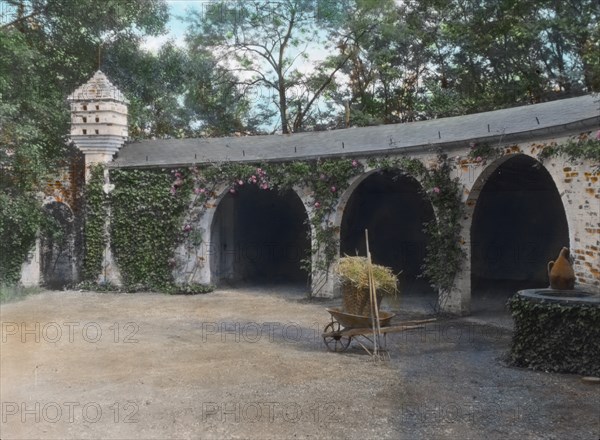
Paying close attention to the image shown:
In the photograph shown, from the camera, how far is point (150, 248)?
606 inches

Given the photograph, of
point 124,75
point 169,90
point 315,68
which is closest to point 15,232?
point 124,75

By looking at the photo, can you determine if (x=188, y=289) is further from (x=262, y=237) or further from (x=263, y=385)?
(x=263, y=385)

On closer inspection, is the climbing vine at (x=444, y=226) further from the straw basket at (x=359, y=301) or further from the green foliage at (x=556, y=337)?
the green foliage at (x=556, y=337)

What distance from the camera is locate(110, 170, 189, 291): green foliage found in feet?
50.4

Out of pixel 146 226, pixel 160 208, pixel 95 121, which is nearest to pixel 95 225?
pixel 146 226

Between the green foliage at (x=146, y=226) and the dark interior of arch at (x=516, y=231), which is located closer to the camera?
the green foliage at (x=146, y=226)

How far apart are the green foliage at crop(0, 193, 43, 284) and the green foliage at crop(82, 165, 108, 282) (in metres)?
1.21

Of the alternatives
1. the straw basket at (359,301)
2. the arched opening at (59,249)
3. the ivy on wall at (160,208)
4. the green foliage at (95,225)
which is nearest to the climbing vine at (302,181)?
the ivy on wall at (160,208)

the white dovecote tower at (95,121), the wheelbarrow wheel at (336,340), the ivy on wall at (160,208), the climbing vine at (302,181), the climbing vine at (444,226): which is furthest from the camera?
the white dovecote tower at (95,121)

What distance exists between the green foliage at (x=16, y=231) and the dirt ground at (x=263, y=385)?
11.6ft

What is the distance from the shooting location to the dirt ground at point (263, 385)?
223 inches

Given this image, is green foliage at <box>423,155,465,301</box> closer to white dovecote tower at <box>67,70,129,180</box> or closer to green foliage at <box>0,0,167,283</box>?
green foliage at <box>0,0,167,283</box>

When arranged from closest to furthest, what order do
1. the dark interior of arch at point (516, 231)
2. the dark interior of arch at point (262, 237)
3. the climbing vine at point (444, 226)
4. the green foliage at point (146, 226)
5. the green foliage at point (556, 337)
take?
1. the green foliage at point (556, 337)
2. the climbing vine at point (444, 226)
3. the green foliage at point (146, 226)
4. the dark interior of arch at point (516, 231)
5. the dark interior of arch at point (262, 237)

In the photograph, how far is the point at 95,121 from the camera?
51.8 feet
